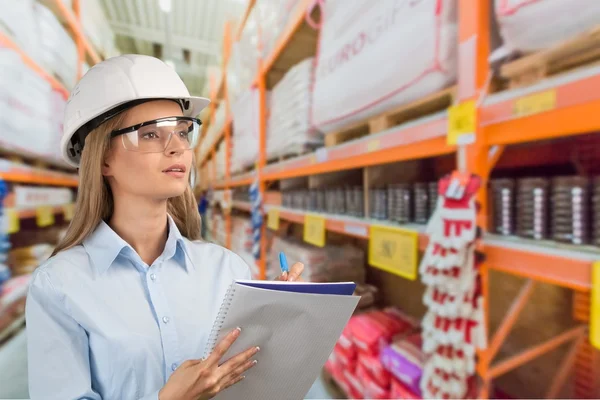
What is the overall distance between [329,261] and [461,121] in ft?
4.93

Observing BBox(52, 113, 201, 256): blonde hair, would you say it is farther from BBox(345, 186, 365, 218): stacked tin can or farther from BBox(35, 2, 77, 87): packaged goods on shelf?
BBox(35, 2, 77, 87): packaged goods on shelf

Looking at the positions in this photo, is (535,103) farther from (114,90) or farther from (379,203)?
(114,90)

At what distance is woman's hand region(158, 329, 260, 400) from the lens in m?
0.59

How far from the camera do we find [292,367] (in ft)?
2.39

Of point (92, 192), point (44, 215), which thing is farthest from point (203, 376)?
point (44, 215)

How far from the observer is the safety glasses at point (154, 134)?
2.66 ft

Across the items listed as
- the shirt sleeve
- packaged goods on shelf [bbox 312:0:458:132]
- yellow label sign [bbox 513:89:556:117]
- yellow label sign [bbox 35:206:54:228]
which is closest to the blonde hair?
the shirt sleeve

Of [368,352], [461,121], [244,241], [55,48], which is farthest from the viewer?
[244,241]

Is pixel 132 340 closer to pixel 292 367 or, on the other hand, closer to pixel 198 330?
pixel 198 330

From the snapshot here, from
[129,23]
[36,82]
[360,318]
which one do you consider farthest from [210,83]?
[360,318]

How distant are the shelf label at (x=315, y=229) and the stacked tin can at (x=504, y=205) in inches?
34.1

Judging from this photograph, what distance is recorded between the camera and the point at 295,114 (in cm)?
205

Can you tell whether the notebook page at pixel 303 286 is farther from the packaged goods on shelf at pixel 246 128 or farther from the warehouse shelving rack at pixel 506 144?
the packaged goods on shelf at pixel 246 128

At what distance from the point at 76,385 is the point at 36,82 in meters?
2.36
